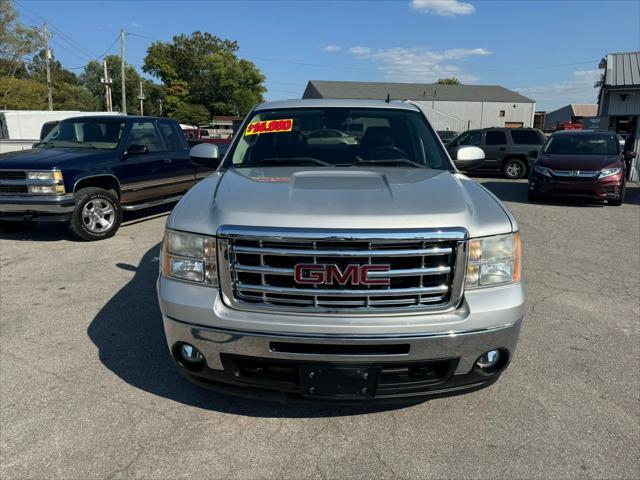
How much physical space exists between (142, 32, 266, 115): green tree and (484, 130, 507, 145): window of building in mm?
61886

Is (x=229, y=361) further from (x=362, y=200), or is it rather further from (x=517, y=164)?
(x=517, y=164)

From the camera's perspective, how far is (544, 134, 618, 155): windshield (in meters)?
11.5

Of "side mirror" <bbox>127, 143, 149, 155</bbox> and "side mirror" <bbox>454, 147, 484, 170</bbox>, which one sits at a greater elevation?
"side mirror" <bbox>127, 143, 149, 155</bbox>

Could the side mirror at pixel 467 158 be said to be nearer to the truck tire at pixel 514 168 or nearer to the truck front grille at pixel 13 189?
the truck front grille at pixel 13 189

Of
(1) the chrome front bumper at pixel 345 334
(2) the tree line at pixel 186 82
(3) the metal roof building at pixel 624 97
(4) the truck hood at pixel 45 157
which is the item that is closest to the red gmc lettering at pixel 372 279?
(1) the chrome front bumper at pixel 345 334

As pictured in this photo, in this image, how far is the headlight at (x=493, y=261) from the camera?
2.42 meters

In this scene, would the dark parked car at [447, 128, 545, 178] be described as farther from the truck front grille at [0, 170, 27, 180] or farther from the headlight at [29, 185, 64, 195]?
the truck front grille at [0, 170, 27, 180]

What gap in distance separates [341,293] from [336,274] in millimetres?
100

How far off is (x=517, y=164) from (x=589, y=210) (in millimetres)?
6438

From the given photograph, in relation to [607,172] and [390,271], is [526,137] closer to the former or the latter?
[607,172]

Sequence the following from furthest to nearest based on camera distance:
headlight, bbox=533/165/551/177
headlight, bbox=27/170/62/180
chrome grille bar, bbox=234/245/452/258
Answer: headlight, bbox=533/165/551/177, headlight, bbox=27/170/62/180, chrome grille bar, bbox=234/245/452/258

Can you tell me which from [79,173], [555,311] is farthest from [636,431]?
[79,173]

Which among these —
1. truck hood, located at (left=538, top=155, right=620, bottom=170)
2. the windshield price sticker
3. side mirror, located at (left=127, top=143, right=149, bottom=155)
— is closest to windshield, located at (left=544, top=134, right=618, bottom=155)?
truck hood, located at (left=538, top=155, right=620, bottom=170)

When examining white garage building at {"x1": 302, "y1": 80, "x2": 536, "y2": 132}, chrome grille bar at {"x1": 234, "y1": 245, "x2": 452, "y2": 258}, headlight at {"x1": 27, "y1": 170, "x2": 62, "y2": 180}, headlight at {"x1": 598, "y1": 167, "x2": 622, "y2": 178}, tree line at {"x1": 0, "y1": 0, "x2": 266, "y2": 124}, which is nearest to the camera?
chrome grille bar at {"x1": 234, "y1": 245, "x2": 452, "y2": 258}
